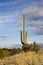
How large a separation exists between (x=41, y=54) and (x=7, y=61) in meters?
3.26

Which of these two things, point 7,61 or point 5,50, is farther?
point 5,50

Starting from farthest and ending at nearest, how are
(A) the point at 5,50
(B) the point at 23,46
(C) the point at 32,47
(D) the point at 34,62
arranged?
(A) the point at 5,50 → (C) the point at 32,47 → (B) the point at 23,46 → (D) the point at 34,62

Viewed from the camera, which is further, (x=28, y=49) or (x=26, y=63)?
(x=28, y=49)

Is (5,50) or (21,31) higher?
(21,31)

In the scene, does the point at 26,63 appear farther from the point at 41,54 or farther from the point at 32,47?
the point at 32,47

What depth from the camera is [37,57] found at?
1744 centimetres

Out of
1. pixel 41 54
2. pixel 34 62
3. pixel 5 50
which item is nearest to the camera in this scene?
pixel 34 62

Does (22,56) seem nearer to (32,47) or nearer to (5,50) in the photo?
(32,47)

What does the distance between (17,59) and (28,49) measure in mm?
4794

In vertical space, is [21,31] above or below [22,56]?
Result: above

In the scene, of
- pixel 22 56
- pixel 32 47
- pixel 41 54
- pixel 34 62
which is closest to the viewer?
pixel 34 62

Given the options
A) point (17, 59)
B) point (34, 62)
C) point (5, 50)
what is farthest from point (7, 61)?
point (5, 50)

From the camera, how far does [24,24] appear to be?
17500mm

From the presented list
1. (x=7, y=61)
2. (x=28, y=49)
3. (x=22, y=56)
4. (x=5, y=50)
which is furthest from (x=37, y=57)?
Result: (x=5, y=50)
